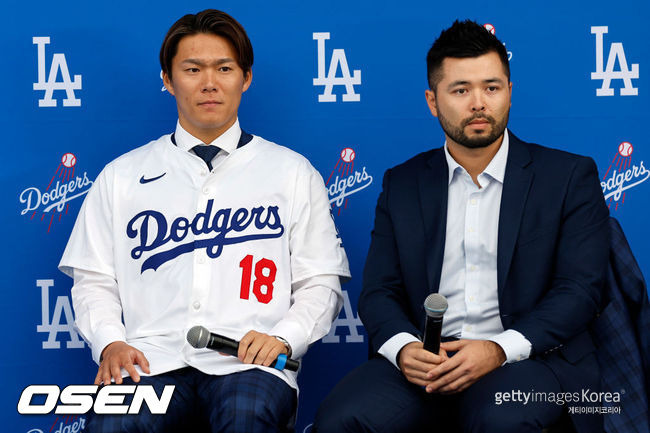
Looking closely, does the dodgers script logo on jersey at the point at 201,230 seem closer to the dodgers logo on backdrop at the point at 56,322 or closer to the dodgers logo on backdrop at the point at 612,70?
the dodgers logo on backdrop at the point at 56,322

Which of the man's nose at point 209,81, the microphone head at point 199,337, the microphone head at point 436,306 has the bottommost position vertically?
the microphone head at point 199,337

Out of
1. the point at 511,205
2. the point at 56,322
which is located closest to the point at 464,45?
the point at 511,205

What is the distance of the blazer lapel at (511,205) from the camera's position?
1.98 meters

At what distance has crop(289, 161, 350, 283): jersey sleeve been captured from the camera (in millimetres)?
2229

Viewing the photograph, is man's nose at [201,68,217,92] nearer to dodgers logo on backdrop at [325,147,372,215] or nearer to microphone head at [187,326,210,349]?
dodgers logo on backdrop at [325,147,372,215]

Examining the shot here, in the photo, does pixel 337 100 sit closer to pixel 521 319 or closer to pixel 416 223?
pixel 416 223

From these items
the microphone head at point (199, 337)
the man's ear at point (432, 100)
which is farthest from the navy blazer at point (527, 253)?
the microphone head at point (199, 337)

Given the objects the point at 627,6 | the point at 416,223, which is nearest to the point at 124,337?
the point at 416,223

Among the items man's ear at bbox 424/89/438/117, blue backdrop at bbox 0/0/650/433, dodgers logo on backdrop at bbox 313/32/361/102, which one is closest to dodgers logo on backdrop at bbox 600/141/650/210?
blue backdrop at bbox 0/0/650/433

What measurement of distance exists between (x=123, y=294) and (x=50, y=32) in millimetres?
1048

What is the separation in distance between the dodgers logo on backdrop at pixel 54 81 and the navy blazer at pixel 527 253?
1.21m

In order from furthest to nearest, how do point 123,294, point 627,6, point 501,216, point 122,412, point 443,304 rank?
point 627,6 → point 123,294 → point 501,216 → point 122,412 → point 443,304

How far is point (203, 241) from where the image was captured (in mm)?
2211

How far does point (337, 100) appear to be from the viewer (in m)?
2.68
